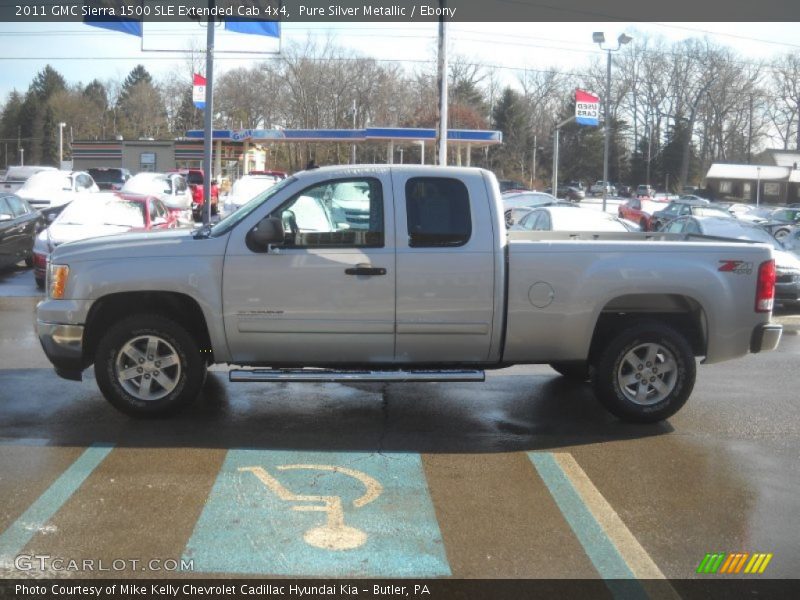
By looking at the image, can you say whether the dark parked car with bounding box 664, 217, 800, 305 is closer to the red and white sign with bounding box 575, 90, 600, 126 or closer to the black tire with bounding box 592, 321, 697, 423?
the black tire with bounding box 592, 321, 697, 423

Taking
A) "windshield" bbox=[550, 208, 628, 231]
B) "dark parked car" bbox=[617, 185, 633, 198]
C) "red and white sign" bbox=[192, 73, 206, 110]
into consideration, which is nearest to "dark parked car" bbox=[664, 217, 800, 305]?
"windshield" bbox=[550, 208, 628, 231]

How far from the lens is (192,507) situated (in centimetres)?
496

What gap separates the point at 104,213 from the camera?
15.2 metres

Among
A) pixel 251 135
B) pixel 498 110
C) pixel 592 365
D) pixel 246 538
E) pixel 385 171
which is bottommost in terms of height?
pixel 246 538

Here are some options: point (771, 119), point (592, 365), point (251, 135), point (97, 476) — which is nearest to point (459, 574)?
point (97, 476)

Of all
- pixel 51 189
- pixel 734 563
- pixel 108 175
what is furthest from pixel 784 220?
pixel 108 175

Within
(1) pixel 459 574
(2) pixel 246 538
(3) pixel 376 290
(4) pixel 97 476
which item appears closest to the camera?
(1) pixel 459 574

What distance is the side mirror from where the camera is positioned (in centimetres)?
641

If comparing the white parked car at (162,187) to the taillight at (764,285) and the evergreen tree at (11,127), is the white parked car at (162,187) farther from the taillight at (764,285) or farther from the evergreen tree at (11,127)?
the evergreen tree at (11,127)

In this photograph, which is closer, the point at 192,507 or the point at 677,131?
the point at 192,507

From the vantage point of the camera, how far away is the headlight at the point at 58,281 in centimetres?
669

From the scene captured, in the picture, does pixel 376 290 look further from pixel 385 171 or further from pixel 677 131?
pixel 677 131

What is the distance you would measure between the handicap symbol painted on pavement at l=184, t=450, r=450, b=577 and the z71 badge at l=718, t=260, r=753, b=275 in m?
2.88

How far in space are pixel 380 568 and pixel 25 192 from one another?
25243 millimetres
